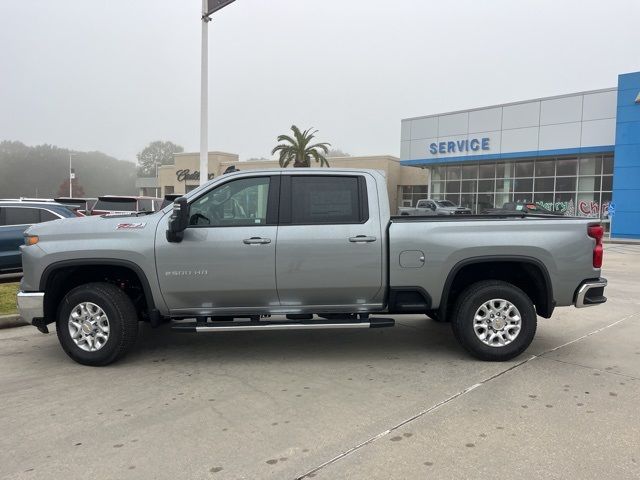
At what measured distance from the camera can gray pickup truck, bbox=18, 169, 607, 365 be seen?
16.9ft

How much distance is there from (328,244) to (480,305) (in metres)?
1.65

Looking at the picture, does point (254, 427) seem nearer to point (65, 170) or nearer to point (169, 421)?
point (169, 421)

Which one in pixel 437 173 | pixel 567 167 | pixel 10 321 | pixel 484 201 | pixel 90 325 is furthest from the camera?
pixel 437 173

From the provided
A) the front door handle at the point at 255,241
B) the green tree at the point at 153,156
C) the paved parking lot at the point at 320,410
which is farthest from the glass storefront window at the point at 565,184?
the green tree at the point at 153,156

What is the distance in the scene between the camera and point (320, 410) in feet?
13.8

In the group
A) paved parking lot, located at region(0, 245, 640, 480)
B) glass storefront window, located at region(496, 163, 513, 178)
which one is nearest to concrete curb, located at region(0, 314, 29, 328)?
paved parking lot, located at region(0, 245, 640, 480)

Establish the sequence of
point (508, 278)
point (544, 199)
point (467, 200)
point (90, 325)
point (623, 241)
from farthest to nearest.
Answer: point (467, 200), point (544, 199), point (623, 241), point (508, 278), point (90, 325)

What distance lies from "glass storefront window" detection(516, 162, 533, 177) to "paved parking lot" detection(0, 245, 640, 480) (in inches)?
1141

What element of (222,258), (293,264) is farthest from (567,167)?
(222,258)

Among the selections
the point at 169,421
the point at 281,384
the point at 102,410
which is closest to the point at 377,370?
the point at 281,384

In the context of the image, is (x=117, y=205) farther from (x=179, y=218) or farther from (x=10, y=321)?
(x=179, y=218)

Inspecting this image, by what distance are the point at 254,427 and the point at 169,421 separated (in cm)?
66

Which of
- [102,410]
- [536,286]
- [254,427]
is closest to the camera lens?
[254,427]

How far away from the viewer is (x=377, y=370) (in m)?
5.23
